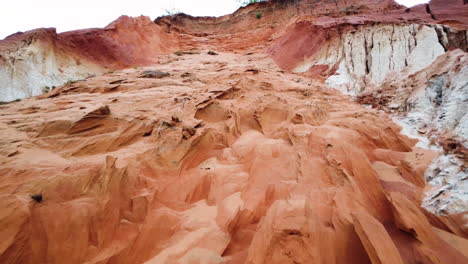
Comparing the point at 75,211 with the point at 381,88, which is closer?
the point at 75,211

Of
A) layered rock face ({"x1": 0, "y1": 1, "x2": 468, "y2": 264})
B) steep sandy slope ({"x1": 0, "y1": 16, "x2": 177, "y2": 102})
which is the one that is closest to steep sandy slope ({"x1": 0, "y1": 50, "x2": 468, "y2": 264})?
layered rock face ({"x1": 0, "y1": 1, "x2": 468, "y2": 264})

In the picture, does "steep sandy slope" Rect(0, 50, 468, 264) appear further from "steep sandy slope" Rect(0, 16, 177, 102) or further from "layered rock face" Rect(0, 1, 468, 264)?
"steep sandy slope" Rect(0, 16, 177, 102)

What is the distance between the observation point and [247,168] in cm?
302

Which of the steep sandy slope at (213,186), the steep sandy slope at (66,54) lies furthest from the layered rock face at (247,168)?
the steep sandy slope at (66,54)

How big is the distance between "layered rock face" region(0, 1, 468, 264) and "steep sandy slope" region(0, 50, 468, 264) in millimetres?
14

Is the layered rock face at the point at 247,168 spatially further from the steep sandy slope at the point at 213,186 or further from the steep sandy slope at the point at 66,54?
the steep sandy slope at the point at 66,54

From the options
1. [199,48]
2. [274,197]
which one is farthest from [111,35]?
[274,197]

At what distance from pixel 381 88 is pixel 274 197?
4.18m

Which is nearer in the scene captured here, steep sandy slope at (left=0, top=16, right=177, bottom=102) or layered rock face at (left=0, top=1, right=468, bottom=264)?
layered rock face at (left=0, top=1, right=468, bottom=264)

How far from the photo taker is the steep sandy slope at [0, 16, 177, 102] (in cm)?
682

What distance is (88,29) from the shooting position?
9.62m

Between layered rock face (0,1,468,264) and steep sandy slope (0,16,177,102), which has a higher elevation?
steep sandy slope (0,16,177,102)

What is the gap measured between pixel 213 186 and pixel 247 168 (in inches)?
20.0

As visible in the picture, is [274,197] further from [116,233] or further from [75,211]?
[75,211]
